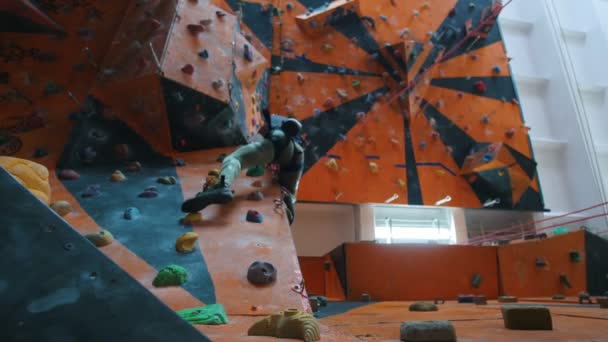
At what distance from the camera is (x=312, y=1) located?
5617 mm

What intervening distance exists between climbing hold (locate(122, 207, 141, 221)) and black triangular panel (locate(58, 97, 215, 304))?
→ 20 millimetres

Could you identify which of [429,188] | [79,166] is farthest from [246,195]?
[429,188]

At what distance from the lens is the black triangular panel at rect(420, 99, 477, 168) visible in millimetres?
5730

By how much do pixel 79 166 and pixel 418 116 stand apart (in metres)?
4.41

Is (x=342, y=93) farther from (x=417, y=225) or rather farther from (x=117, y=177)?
(x=117, y=177)

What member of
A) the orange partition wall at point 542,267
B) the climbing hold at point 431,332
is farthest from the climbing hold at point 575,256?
the climbing hold at point 431,332

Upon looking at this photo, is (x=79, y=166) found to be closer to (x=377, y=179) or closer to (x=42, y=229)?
(x=42, y=229)

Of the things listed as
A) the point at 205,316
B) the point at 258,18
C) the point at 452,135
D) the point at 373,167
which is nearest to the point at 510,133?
the point at 452,135

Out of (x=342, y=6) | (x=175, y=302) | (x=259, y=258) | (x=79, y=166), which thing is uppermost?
(x=342, y=6)

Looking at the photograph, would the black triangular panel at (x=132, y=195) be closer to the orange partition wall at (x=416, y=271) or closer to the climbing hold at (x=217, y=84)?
the climbing hold at (x=217, y=84)

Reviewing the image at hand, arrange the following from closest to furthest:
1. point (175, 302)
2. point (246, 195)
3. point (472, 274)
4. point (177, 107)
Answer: point (175, 302) → point (246, 195) → point (177, 107) → point (472, 274)

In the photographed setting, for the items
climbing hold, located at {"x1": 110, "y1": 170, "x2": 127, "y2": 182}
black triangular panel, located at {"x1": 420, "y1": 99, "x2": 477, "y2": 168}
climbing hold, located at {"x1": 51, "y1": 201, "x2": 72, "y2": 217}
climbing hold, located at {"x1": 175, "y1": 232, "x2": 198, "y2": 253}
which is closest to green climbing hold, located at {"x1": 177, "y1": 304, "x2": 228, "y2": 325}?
climbing hold, located at {"x1": 175, "y1": 232, "x2": 198, "y2": 253}

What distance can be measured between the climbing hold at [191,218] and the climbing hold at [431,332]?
1.13 meters

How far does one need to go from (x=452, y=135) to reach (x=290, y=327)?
537cm
